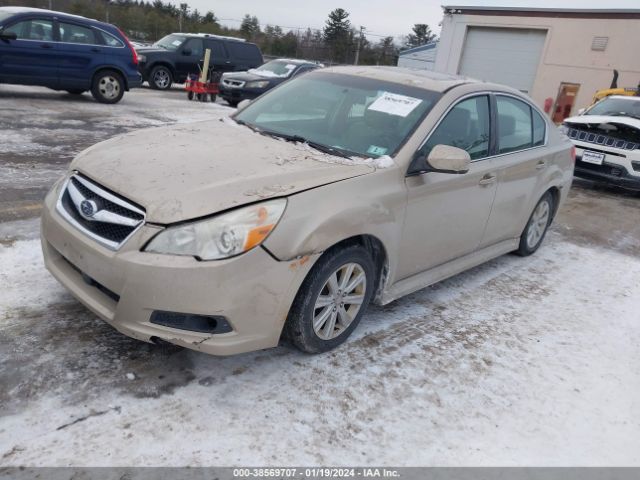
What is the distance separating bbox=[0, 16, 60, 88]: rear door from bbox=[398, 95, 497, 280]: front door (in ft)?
30.0

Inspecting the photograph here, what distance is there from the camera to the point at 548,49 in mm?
18766

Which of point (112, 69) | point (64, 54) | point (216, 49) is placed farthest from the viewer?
point (216, 49)

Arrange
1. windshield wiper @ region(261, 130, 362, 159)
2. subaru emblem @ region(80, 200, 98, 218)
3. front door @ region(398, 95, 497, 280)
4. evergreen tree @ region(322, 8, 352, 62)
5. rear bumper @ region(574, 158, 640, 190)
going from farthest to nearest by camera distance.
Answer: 1. evergreen tree @ region(322, 8, 352, 62)
2. rear bumper @ region(574, 158, 640, 190)
3. front door @ region(398, 95, 497, 280)
4. windshield wiper @ region(261, 130, 362, 159)
5. subaru emblem @ region(80, 200, 98, 218)

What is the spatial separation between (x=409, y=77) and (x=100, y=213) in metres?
2.46

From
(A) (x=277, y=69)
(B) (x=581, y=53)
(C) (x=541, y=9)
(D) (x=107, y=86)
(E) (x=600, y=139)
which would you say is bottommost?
(D) (x=107, y=86)

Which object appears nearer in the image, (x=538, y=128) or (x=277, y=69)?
(x=538, y=128)

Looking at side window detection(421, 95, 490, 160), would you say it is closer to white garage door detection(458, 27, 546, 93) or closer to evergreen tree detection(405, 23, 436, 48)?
white garage door detection(458, 27, 546, 93)

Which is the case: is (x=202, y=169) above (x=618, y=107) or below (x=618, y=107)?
below

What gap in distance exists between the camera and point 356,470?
236 cm

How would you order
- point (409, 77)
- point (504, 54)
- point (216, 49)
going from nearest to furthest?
1. point (409, 77)
2. point (216, 49)
3. point (504, 54)

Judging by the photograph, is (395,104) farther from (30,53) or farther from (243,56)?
(243,56)

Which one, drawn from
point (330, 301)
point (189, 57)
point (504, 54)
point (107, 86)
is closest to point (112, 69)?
point (107, 86)

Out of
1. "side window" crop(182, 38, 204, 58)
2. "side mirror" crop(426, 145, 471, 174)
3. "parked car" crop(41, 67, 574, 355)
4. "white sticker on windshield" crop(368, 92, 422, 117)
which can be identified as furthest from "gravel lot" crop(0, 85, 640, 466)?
"side window" crop(182, 38, 204, 58)

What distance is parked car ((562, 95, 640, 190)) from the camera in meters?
8.40
